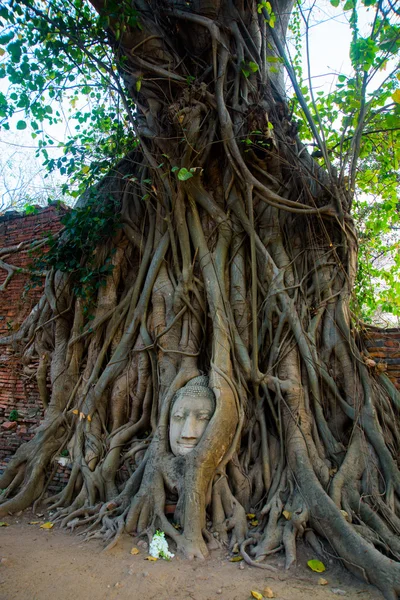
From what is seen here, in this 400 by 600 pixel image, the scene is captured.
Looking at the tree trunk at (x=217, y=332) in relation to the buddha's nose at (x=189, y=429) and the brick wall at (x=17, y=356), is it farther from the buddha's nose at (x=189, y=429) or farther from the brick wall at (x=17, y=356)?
the brick wall at (x=17, y=356)

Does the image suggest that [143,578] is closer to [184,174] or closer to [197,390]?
[197,390]

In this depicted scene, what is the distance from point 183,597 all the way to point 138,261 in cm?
337

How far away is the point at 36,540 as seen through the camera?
3.00 meters

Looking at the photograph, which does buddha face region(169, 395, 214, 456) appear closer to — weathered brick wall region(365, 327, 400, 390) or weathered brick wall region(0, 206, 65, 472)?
weathered brick wall region(365, 327, 400, 390)

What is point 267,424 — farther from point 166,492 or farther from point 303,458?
point 166,492

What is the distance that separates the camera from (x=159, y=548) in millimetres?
2727

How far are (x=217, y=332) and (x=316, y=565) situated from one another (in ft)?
6.13

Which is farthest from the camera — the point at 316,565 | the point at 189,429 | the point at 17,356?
the point at 17,356

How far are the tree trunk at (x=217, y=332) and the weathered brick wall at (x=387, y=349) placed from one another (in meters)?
0.27

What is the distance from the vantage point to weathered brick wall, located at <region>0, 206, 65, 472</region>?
479 cm

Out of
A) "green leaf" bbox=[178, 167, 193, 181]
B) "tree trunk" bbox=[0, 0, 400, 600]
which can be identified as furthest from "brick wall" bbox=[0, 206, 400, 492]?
"green leaf" bbox=[178, 167, 193, 181]

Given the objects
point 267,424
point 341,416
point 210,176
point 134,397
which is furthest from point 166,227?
point 341,416

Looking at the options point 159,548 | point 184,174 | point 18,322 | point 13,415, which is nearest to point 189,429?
point 159,548

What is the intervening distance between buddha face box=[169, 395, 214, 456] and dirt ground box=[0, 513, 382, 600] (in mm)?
753
